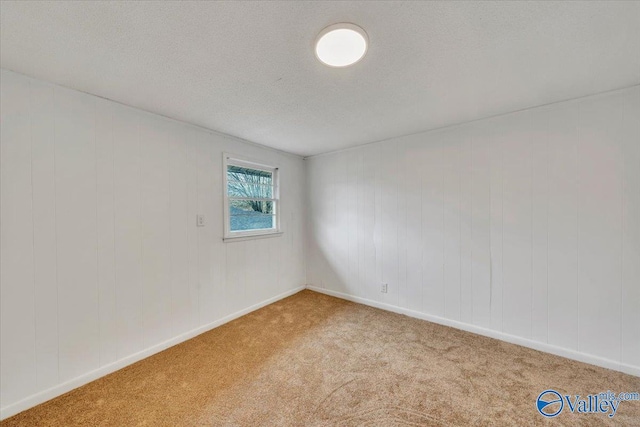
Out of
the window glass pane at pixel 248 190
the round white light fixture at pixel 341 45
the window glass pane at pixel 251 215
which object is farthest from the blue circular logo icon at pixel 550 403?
the window glass pane at pixel 248 190

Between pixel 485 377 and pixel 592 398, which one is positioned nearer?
pixel 592 398

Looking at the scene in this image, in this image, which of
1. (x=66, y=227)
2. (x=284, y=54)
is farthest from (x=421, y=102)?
(x=66, y=227)

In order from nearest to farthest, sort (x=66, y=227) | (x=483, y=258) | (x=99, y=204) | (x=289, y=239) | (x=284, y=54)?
(x=284, y=54), (x=66, y=227), (x=99, y=204), (x=483, y=258), (x=289, y=239)

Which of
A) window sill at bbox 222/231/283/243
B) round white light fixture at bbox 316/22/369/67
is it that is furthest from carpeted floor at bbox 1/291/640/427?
round white light fixture at bbox 316/22/369/67

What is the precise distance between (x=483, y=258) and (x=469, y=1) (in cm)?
224

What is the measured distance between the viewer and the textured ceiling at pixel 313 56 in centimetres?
114

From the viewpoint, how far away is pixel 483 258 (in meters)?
2.47

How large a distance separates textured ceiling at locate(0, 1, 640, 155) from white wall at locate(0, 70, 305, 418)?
29cm

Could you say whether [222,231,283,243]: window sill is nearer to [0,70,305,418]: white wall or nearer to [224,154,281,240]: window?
[224,154,281,240]: window

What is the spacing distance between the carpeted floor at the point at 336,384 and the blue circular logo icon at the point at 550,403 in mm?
35

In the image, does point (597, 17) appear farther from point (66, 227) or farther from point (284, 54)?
→ point (66, 227)

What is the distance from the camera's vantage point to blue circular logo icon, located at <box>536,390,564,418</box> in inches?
60.3

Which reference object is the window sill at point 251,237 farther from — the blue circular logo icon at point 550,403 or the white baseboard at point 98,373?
the blue circular logo icon at point 550,403

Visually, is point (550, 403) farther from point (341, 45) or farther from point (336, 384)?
point (341, 45)
